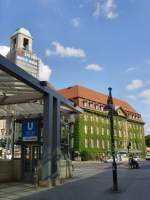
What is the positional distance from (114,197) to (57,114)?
329 inches

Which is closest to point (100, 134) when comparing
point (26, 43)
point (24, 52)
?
point (24, 52)

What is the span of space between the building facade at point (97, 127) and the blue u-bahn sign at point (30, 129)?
170 feet

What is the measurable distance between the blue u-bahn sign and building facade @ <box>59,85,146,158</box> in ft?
170

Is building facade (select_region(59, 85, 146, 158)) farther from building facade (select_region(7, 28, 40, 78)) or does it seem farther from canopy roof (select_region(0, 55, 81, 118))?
canopy roof (select_region(0, 55, 81, 118))

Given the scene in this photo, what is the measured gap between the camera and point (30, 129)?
22016 mm

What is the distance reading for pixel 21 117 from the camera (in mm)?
24688

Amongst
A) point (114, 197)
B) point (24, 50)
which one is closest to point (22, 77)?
point (114, 197)

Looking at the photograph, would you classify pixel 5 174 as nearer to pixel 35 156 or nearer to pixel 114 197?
pixel 35 156

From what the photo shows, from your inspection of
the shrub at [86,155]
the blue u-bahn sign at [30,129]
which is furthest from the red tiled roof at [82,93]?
the blue u-bahn sign at [30,129]

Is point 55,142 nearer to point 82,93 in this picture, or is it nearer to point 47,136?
point 47,136

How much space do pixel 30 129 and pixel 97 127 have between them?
66.0m

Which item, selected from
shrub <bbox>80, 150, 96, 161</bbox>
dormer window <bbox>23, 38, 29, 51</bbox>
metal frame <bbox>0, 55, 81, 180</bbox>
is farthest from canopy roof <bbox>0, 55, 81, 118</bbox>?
dormer window <bbox>23, 38, 29, 51</bbox>

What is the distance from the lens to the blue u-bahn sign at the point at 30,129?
21.8 meters

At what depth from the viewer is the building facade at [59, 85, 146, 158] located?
80.8 m
